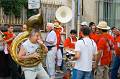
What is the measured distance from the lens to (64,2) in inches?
756

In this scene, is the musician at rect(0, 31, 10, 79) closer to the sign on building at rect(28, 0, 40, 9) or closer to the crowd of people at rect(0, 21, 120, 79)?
the crowd of people at rect(0, 21, 120, 79)

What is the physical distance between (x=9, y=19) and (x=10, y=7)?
20.3 inches

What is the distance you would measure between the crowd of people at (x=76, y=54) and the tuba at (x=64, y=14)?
3.45 metres

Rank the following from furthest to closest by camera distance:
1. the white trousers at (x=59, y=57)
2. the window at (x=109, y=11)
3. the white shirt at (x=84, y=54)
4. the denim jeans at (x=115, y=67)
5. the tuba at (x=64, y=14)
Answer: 1. the window at (x=109, y=11)
2. the tuba at (x=64, y=14)
3. the white trousers at (x=59, y=57)
4. the denim jeans at (x=115, y=67)
5. the white shirt at (x=84, y=54)

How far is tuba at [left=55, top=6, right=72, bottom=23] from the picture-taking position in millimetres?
17312

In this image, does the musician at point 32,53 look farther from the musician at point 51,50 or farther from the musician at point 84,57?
the musician at point 51,50

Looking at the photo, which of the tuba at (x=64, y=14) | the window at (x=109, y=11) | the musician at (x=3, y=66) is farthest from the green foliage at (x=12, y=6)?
the window at (x=109, y=11)

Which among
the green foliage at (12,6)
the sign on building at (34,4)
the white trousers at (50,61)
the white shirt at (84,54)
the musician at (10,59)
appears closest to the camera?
the white shirt at (84,54)

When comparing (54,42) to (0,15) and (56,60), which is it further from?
(0,15)

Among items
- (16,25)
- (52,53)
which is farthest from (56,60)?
(16,25)

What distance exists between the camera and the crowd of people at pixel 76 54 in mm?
8320

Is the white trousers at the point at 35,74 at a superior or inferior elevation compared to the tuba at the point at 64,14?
inferior

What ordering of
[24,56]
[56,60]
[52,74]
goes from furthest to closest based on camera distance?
[56,60], [52,74], [24,56]

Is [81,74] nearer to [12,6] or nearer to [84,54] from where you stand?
[84,54]
